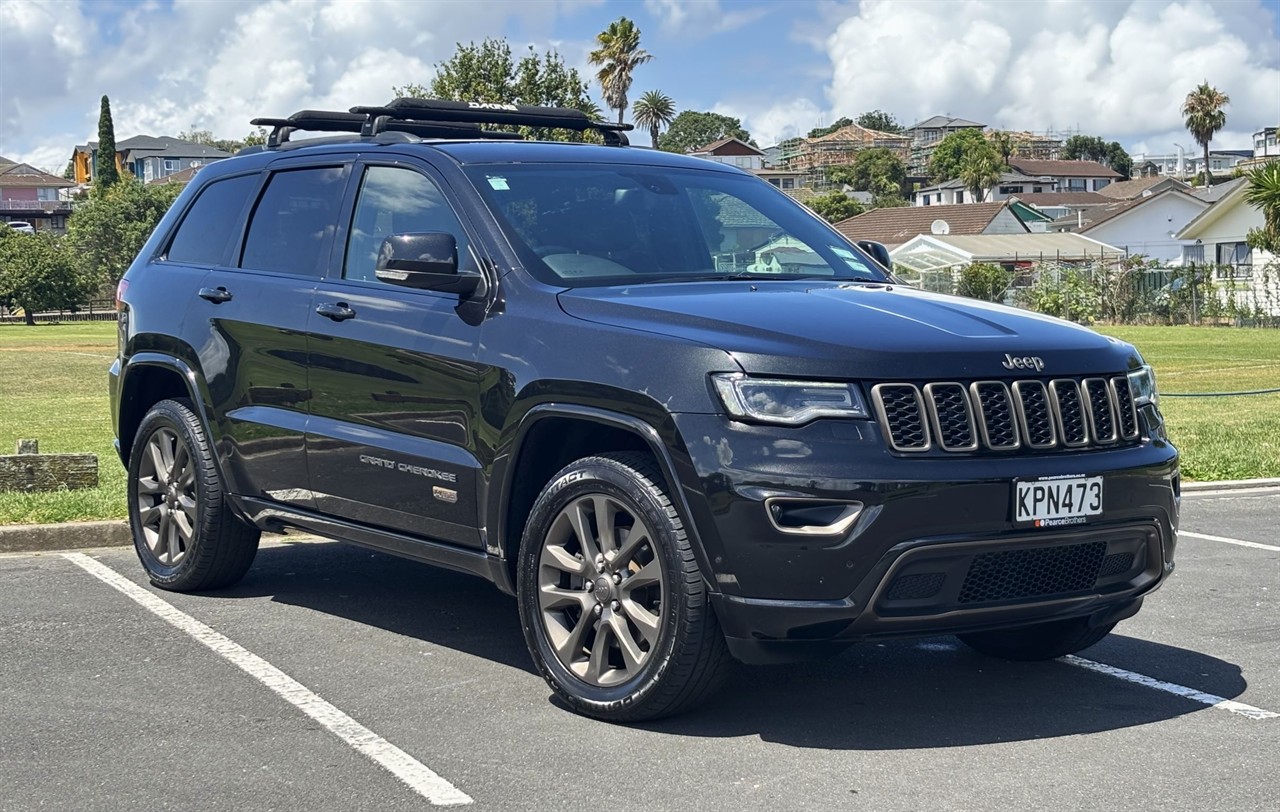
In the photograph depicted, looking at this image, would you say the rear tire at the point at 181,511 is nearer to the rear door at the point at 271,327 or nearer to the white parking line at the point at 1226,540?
the rear door at the point at 271,327

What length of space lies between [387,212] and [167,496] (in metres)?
1.95

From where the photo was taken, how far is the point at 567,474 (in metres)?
5.27

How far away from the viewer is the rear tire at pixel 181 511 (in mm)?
7105

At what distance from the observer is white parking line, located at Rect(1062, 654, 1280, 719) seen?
17.8ft

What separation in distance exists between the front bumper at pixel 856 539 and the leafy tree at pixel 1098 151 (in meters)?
197

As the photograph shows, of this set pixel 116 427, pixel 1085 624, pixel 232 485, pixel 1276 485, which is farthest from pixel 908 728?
pixel 1276 485

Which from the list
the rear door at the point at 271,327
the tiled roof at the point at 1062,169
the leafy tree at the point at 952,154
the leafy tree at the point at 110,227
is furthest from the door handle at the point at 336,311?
the tiled roof at the point at 1062,169

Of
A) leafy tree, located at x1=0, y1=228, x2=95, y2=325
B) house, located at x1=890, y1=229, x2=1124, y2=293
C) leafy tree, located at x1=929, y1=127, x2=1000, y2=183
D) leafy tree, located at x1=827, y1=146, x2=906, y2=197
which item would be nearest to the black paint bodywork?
house, located at x1=890, y1=229, x2=1124, y2=293

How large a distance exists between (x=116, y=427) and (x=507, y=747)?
3.74 meters

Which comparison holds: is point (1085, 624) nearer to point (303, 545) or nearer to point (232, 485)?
point (232, 485)

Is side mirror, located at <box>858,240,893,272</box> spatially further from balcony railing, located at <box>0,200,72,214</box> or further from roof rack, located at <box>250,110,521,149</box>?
balcony railing, located at <box>0,200,72,214</box>

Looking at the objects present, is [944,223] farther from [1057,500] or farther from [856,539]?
[856,539]

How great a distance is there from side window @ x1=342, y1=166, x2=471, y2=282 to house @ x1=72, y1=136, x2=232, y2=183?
508 ft

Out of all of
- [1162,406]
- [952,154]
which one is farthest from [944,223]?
[1162,406]
